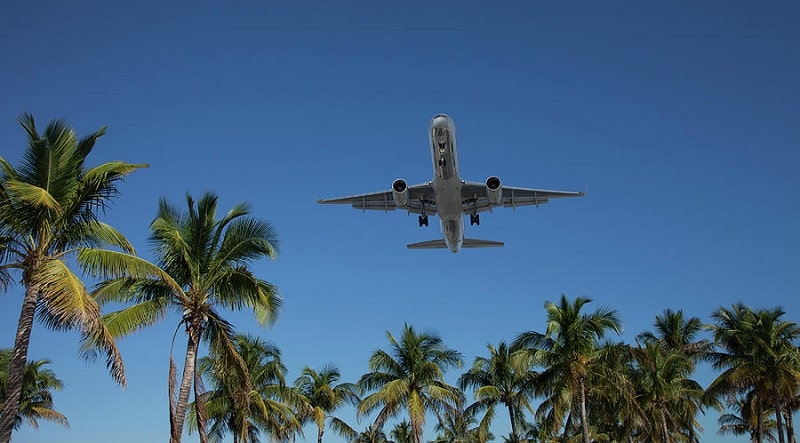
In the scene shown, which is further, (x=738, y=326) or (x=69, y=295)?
(x=738, y=326)

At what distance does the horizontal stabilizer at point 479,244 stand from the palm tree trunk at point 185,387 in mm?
28497

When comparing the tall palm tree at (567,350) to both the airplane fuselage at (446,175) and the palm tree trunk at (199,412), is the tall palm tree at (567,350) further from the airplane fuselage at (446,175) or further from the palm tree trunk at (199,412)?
the palm tree trunk at (199,412)

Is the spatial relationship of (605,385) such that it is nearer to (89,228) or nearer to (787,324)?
(787,324)

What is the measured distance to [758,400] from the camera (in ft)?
136

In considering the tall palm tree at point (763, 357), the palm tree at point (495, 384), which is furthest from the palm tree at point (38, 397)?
the tall palm tree at point (763, 357)

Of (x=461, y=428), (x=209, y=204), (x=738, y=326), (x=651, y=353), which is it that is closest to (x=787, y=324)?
(x=738, y=326)

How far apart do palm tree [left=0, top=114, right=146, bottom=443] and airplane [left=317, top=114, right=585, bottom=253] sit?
19.8m

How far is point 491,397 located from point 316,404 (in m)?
11.5

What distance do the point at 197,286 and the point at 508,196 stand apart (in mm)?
25906

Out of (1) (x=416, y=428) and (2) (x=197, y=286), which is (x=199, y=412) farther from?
(1) (x=416, y=428)

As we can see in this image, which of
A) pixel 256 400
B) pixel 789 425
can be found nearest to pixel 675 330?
pixel 789 425

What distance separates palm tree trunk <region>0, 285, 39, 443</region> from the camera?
14086 millimetres

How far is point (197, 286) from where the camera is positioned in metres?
20.7

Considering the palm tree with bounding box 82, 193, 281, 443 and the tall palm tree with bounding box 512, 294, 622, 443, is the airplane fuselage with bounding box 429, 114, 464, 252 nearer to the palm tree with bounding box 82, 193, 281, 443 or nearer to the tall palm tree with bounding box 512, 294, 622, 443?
the tall palm tree with bounding box 512, 294, 622, 443
